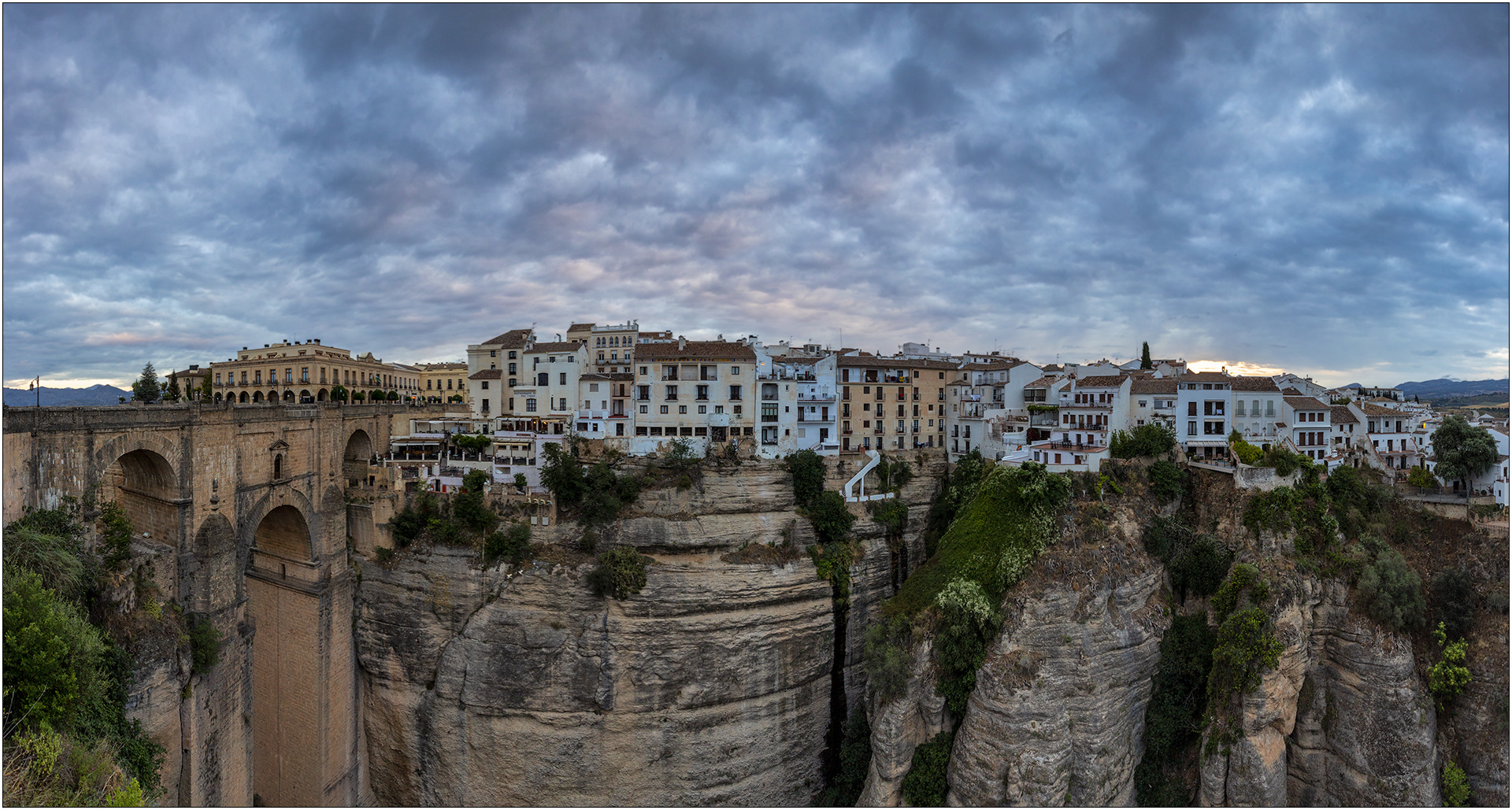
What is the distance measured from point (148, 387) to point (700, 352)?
38530 mm

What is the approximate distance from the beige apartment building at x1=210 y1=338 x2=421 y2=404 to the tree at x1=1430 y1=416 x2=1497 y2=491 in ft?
162

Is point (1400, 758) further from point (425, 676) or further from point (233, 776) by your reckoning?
point (233, 776)

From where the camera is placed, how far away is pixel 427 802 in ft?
77.9

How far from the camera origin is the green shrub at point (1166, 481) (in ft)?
78.6

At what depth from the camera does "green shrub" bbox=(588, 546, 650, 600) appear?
22.7 m

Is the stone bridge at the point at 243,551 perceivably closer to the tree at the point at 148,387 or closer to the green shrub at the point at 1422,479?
the tree at the point at 148,387

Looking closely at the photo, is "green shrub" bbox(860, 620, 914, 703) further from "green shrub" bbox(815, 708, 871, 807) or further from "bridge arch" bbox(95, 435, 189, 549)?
"bridge arch" bbox(95, 435, 189, 549)

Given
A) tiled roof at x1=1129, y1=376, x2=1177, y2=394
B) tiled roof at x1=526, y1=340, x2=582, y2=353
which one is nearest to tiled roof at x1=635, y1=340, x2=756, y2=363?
tiled roof at x1=526, y1=340, x2=582, y2=353

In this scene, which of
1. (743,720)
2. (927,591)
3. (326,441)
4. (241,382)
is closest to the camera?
(927,591)

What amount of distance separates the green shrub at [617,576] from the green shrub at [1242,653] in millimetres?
18644

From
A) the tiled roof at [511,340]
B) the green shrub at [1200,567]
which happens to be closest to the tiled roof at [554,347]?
the tiled roof at [511,340]

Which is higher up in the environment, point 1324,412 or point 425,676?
point 1324,412

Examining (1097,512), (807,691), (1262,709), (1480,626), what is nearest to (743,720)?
(807,691)

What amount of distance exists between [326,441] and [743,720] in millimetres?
19094
